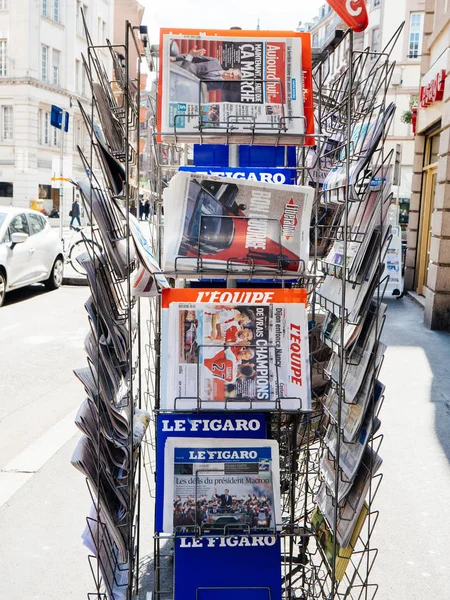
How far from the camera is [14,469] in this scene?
427cm

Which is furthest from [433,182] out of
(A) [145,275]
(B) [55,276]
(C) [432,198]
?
(A) [145,275]

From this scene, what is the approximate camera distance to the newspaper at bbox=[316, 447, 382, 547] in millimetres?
2140

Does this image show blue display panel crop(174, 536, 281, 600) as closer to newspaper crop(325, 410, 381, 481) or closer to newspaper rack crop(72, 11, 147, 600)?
newspaper rack crop(72, 11, 147, 600)

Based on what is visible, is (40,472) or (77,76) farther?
(77,76)

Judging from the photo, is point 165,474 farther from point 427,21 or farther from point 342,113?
point 427,21

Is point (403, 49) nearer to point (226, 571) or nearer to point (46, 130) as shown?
point (46, 130)

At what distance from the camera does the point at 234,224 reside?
86.1 inches

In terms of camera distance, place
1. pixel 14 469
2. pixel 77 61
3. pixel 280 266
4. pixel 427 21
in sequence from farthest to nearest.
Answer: pixel 77 61, pixel 427 21, pixel 14 469, pixel 280 266

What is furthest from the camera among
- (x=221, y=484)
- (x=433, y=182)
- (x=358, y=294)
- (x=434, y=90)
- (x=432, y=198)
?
(x=432, y=198)

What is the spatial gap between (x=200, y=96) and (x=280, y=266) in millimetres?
661

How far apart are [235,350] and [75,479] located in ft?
7.89

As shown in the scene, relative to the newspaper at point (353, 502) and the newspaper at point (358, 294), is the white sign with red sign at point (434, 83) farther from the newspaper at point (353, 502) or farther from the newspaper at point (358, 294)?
the newspaper at point (353, 502)

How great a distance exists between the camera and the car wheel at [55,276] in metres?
13.0

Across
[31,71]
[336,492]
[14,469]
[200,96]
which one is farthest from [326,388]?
[31,71]
